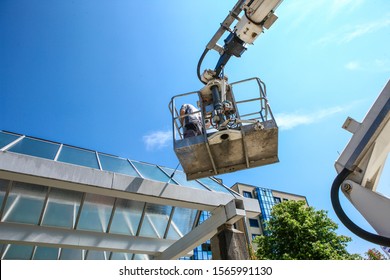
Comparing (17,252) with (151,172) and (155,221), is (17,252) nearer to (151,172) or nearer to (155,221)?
(155,221)

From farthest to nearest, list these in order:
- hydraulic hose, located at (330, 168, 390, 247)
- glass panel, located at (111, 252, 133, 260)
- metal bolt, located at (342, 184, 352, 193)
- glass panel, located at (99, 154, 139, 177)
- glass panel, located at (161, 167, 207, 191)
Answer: glass panel, located at (111, 252, 133, 260)
glass panel, located at (161, 167, 207, 191)
glass panel, located at (99, 154, 139, 177)
metal bolt, located at (342, 184, 352, 193)
hydraulic hose, located at (330, 168, 390, 247)

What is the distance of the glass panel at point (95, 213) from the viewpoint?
598 centimetres

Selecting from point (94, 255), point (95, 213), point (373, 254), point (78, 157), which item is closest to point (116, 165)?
point (78, 157)

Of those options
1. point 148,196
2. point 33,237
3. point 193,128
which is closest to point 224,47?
point 193,128

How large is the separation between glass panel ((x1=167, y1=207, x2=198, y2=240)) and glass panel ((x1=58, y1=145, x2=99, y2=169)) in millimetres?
2597

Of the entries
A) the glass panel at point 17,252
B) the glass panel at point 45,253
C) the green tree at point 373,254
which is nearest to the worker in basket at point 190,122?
the glass panel at point 45,253

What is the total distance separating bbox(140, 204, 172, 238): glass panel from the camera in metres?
6.60

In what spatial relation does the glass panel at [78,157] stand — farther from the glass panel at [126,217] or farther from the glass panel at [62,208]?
the glass panel at [126,217]

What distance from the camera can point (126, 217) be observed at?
6.41 m

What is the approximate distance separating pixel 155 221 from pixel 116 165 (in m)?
1.85

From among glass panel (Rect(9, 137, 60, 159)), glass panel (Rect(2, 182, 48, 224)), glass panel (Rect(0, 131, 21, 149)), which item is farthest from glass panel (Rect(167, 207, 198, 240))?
glass panel (Rect(0, 131, 21, 149))

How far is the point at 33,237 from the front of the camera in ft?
17.1

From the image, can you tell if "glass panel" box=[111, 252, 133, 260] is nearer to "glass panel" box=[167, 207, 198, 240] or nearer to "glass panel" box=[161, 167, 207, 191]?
"glass panel" box=[167, 207, 198, 240]
